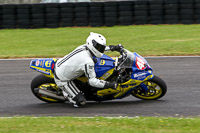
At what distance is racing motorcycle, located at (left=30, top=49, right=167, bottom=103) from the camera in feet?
23.0

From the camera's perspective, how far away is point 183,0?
16609mm

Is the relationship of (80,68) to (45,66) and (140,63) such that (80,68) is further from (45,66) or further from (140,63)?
(140,63)

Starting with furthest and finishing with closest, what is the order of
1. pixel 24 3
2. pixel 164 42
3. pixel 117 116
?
pixel 24 3
pixel 164 42
pixel 117 116

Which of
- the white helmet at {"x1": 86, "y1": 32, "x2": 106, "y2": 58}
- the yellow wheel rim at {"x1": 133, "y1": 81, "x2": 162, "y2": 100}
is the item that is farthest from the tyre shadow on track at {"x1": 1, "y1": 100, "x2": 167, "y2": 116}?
the white helmet at {"x1": 86, "y1": 32, "x2": 106, "y2": 58}

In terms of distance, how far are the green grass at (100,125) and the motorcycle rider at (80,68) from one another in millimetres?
966

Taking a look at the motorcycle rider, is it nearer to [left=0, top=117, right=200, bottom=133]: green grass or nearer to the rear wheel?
the rear wheel

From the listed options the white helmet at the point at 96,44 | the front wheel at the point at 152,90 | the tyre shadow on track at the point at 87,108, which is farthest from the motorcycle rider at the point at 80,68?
the front wheel at the point at 152,90

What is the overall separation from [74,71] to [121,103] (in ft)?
4.17

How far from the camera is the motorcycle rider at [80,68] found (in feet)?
22.1

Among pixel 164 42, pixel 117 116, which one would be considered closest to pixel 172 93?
pixel 117 116

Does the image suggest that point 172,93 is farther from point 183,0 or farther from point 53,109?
point 183,0

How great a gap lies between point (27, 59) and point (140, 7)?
21.2 ft

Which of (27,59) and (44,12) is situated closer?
(27,59)

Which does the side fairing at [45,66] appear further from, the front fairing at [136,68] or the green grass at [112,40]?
the green grass at [112,40]
